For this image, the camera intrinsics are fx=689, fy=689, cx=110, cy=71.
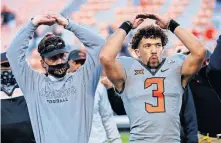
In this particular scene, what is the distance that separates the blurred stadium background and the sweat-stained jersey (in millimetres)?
7645

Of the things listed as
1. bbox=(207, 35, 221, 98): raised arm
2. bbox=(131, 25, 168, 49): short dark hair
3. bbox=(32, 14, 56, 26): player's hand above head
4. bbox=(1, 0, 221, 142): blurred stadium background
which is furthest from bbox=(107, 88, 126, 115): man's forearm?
bbox=(1, 0, 221, 142): blurred stadium background

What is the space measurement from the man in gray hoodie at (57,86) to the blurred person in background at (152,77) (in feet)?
0.50

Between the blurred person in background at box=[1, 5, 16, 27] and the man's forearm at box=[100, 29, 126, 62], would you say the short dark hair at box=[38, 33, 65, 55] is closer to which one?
the man's forearm at box=[100, 29, 126, 62]

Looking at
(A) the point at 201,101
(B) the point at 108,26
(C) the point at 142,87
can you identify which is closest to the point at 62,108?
(C) the point at 142,87

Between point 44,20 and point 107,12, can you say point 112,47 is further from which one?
point 107,12

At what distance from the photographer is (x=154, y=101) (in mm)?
4723

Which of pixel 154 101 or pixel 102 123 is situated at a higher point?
pixel 154 101

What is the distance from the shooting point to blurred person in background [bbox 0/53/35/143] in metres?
5.52

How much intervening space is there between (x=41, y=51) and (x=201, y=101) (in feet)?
5.66

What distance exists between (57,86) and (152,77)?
665 mm

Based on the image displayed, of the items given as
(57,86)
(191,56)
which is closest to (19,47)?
(57,86)

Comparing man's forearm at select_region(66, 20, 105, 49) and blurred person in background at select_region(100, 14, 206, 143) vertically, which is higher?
man's forearm at select_region(66, 20, 105, 49)

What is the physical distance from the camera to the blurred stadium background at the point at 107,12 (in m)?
12.7

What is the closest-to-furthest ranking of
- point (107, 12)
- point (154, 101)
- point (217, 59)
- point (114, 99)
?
1. point (217, 59)
2. point (154, 101)
3. point (114, 99)
4. point (107, 12)
